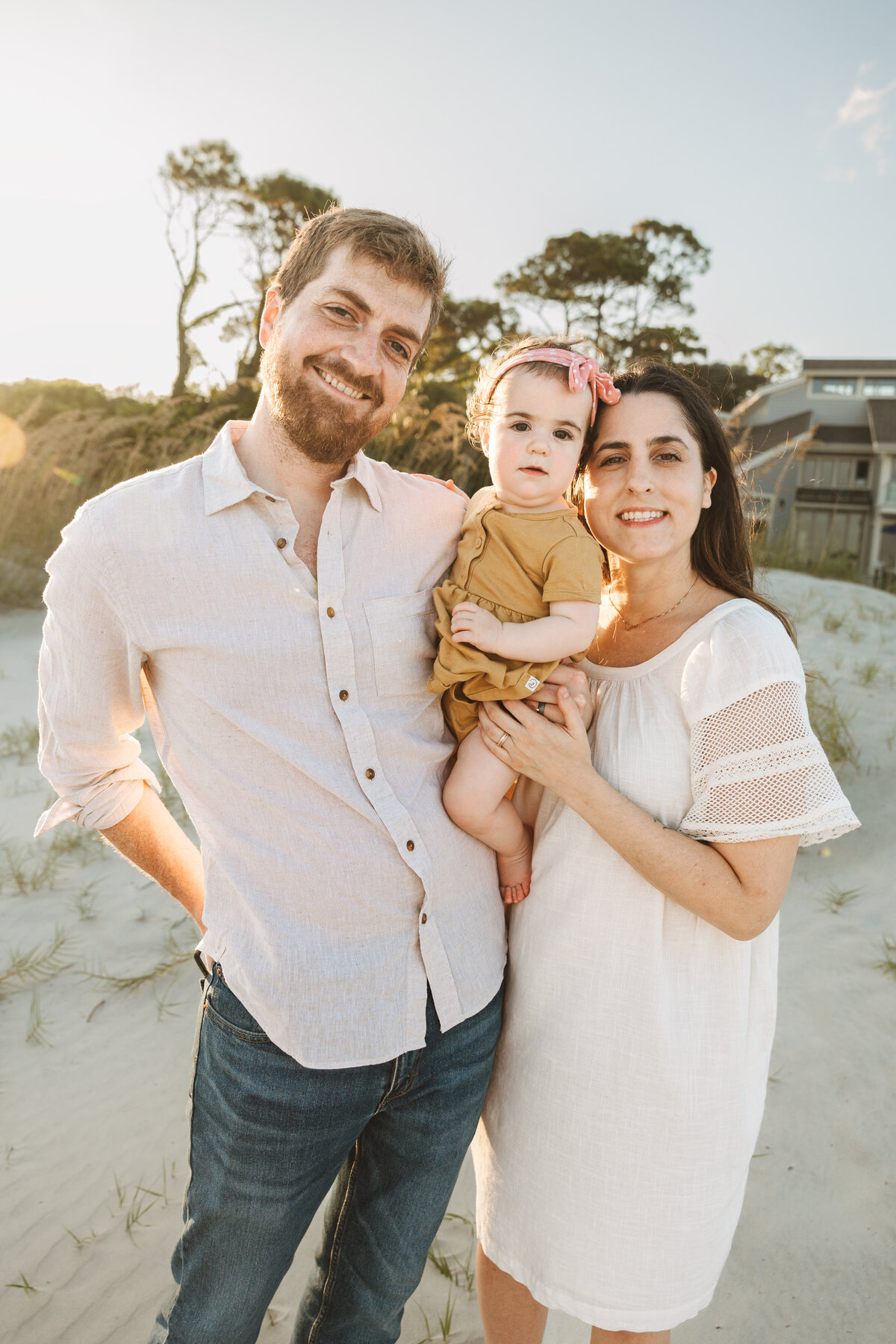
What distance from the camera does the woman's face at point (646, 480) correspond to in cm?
194

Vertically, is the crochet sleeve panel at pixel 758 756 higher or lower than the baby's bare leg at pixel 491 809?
higher

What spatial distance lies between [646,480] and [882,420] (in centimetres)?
2696

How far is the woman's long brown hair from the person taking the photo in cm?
203

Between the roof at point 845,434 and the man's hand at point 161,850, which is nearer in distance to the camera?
the man's hand at point 161,850

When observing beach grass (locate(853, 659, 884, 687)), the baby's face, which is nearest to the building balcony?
beach grass (locate(853, 659, 884, 687))

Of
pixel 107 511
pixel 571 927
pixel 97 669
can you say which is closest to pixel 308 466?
pixel 107 511

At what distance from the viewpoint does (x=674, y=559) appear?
2.01 meters

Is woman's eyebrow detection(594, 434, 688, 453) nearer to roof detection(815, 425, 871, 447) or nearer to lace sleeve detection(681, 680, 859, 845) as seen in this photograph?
lace sleeve detection(681, 680, 859, 845)

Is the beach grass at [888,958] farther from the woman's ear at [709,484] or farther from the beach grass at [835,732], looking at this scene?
the woman's ear at [709,484]

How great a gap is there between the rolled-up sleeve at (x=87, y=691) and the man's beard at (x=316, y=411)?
1.51ft

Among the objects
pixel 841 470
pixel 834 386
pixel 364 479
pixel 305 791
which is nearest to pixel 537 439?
Answer: pixel 364 479

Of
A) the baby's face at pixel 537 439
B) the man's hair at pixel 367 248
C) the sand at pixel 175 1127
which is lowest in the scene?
the sand at pixel 175 1127

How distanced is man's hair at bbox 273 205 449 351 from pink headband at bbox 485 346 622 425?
27 cm

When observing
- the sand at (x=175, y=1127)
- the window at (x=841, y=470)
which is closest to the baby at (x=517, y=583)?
the sand at (x=175, y=1127)
